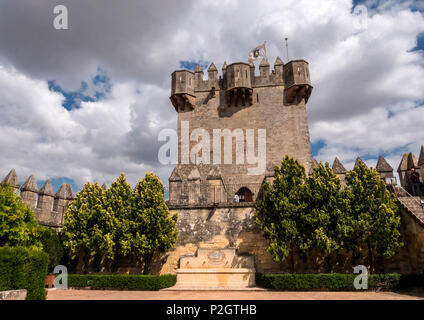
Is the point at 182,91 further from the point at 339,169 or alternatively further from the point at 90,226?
the point at 339,169

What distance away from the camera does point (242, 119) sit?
1073 inches

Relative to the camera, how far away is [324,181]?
17734 millimetres

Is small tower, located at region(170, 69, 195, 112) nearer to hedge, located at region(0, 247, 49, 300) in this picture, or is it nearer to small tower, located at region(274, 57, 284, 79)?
small tower, located at region(274, 57, 284, 79)

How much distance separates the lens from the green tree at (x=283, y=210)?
1695cm

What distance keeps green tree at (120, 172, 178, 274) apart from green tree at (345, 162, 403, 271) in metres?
11.6

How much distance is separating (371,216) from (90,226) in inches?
737

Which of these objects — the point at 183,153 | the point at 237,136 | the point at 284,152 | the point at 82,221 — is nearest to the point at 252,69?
the point at 237,136

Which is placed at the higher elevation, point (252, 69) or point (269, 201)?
point (252, 69)

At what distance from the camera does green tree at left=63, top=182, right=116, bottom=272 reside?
61.1ft

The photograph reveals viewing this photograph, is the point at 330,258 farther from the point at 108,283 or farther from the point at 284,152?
the point at 108,283

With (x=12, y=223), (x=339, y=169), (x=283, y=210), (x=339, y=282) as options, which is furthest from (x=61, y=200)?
(x=339, y=169)
